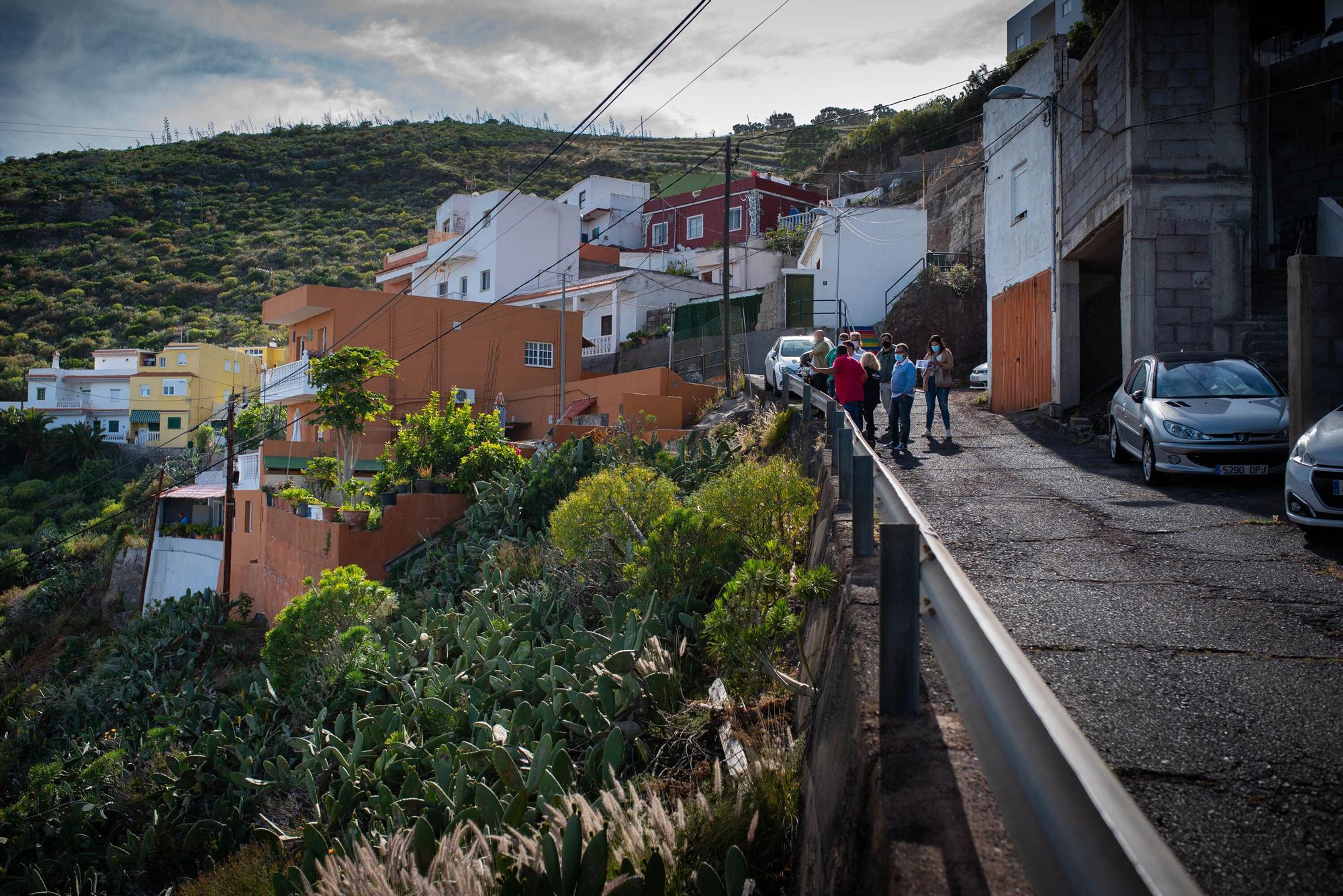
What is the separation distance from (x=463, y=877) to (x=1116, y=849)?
3.32 meters

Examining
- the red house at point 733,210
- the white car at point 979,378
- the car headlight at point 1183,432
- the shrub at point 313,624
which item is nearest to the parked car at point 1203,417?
the car headlight at point 1183,432

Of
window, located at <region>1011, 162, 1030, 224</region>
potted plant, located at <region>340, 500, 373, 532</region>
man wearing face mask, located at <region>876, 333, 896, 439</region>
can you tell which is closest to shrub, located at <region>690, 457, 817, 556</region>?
man wearing face mask, located at <region>876, 333, 896, 439</region>

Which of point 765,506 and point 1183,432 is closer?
point 765,506

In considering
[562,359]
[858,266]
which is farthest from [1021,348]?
[562,359]

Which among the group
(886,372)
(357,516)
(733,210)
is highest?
(733,210)

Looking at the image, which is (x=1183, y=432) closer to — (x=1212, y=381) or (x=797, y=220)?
(x=1212, y=381)

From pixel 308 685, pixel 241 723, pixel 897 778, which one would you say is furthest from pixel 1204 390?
pixel 241 723

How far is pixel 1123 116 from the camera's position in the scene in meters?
15.7

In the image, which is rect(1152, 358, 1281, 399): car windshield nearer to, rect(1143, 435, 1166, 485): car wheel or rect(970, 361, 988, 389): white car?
rect(1143, 435, 1166, 485): car wheel

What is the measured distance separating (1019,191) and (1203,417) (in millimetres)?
12202

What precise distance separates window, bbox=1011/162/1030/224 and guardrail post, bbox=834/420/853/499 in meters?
15.6

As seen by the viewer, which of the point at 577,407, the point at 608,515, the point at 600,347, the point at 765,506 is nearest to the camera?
the point at 765,506

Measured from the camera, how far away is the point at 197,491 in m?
35.0

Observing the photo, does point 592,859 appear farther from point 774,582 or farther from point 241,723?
point 241,723
